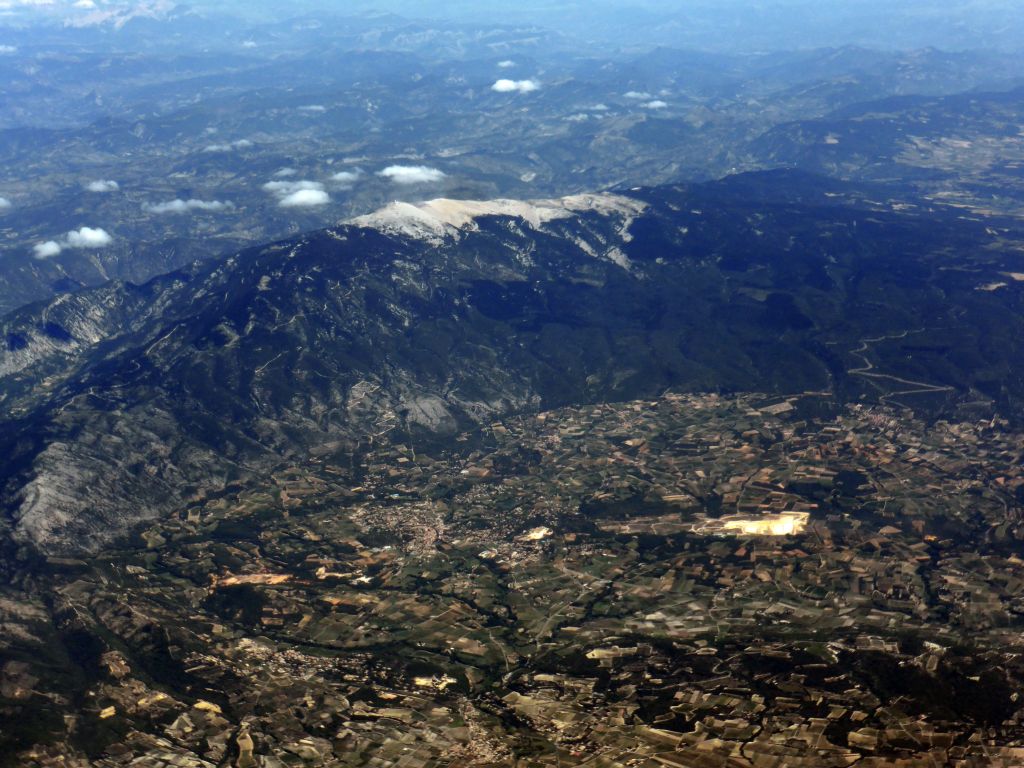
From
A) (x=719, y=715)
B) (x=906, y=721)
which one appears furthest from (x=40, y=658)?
(x=906, y=721)

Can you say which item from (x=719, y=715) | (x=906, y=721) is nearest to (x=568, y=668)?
(x=719, y=715)

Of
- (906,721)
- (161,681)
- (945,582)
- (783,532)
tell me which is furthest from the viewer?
(783,532)

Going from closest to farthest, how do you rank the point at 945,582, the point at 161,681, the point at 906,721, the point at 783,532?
the point at 906,721, the point at 161,681, the point at 945,582, the point at 783,532

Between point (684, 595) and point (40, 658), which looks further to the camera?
point (684, 595)

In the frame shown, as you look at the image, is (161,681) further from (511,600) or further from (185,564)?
(511,600)

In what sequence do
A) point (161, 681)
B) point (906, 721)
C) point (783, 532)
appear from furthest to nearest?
1. point (783, 532)
2. point (161, 681)
3. point (906, 721)

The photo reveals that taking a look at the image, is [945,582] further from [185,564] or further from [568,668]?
[185,564]

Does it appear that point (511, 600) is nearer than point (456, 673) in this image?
No

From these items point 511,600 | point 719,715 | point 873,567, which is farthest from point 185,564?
point 873,567
